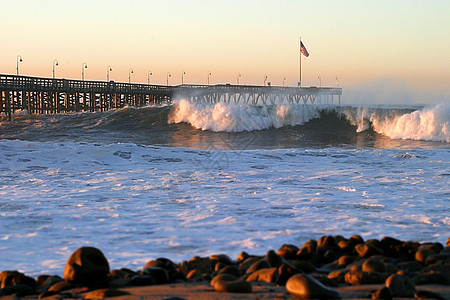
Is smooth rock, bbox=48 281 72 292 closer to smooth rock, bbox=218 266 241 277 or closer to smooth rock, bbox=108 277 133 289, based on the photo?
smooth rock, bbox=108 277 133 289

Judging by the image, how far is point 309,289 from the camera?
3.93 metres

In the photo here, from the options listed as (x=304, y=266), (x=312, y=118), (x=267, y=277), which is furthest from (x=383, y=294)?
(x=312, y=118)

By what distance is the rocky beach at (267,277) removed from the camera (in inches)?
160

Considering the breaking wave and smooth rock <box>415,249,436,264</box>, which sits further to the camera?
the breaking wave

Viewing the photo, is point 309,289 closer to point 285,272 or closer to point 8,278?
point 285,272

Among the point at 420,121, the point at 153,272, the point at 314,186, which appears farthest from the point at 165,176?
the point at 420,121

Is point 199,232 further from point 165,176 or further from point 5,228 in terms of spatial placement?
point 165,176

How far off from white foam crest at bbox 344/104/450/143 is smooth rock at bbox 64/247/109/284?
27680 millimetres

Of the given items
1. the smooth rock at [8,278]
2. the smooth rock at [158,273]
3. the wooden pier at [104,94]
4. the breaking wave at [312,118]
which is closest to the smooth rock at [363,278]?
the smooth rock at [158,273]

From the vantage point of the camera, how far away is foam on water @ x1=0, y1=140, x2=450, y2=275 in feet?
20.6

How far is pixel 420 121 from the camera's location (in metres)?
32.9

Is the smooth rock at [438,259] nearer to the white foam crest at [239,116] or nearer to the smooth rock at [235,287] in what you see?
the smooth rock at [235,287]

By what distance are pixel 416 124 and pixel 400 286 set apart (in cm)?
3060

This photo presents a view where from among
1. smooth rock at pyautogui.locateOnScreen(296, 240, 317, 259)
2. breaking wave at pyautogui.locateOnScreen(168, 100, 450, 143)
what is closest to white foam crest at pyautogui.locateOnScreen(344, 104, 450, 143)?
breaking wave at pyautogui.locateOnScreen(168, 100, 450, 143)
